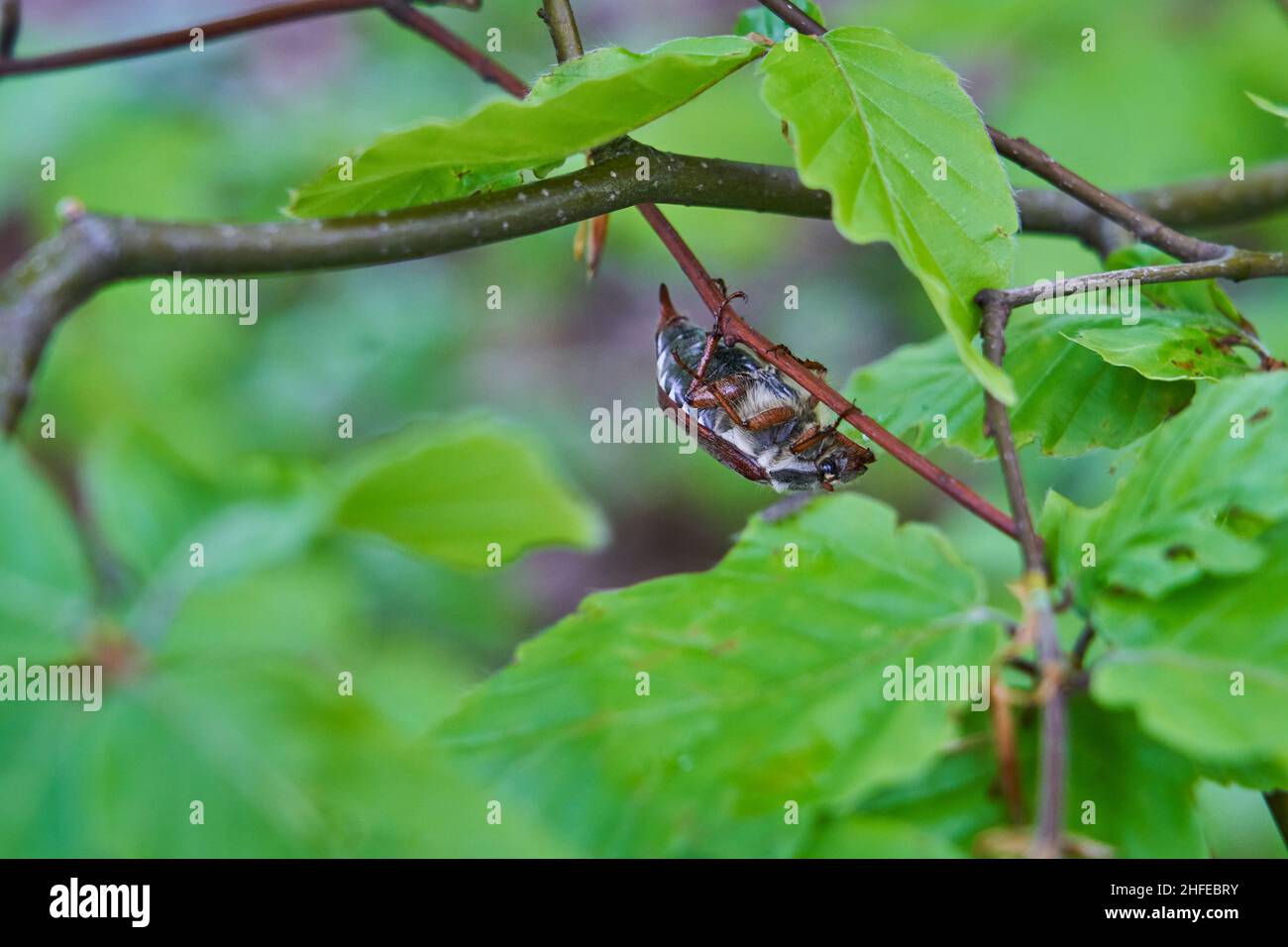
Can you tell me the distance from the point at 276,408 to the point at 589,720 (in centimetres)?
451

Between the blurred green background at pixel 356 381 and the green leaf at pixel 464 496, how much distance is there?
28 mm

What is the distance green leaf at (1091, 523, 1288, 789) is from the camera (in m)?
0.83

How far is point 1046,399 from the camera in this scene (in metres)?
1.51

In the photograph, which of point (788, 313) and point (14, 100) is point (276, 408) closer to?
point (14, 100)

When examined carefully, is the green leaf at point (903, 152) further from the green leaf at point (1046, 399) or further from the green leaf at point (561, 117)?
the green leaf at point (1046, 399)

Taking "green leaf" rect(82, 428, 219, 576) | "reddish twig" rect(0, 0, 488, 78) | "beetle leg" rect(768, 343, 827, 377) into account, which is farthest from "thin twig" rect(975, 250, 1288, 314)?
"reddish twig" rect(0, 0, 488, 78)

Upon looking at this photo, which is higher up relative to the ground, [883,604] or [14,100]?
[14,100]

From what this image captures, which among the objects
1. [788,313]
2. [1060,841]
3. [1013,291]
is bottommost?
[1060,841]

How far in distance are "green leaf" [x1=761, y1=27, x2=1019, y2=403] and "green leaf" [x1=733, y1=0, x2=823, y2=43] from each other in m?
0.22

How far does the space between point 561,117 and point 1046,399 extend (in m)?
0.77

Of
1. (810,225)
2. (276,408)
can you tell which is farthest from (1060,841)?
(810,225)

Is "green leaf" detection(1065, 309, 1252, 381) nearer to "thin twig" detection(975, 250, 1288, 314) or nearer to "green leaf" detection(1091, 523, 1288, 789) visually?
"thin twig" detection(975, 250, 1288, 314)

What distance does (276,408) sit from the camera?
5.18m

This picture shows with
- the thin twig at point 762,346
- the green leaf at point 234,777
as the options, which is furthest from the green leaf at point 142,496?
the thin twig at point 762,346
